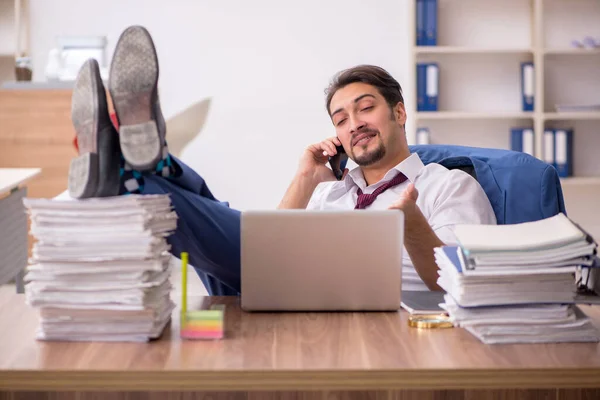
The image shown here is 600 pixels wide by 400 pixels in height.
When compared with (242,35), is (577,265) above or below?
below

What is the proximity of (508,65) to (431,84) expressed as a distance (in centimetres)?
57

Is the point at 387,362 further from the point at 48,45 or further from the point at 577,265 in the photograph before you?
the point at 48,45

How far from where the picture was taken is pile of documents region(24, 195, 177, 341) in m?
1.48

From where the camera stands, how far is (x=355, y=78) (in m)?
2.54

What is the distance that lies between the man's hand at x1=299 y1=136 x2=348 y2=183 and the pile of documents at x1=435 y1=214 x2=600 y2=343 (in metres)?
1.21

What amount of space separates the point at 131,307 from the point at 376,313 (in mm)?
476

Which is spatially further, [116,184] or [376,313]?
[376,313]

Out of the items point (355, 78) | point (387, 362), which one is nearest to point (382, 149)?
point (355, 78)

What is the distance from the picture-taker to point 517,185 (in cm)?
225

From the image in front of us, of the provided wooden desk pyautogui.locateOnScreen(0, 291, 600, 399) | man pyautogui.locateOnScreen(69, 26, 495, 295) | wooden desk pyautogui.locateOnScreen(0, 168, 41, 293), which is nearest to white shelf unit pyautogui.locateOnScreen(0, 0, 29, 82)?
wooden desk pyautogui.locateOnScreen(0, 168, 41, 293)

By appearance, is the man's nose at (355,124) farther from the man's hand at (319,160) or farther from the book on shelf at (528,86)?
the book on shelf at (528,86)

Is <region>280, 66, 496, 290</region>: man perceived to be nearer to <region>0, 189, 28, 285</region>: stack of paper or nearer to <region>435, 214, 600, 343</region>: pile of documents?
<region>435, 214, 600, 343</region>: pile of documents

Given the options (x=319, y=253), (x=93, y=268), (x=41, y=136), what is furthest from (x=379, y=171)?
(x=41, y=136)

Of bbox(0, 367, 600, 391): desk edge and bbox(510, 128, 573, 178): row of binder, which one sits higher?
bbox(510, 128, 573, 178): row of binder
